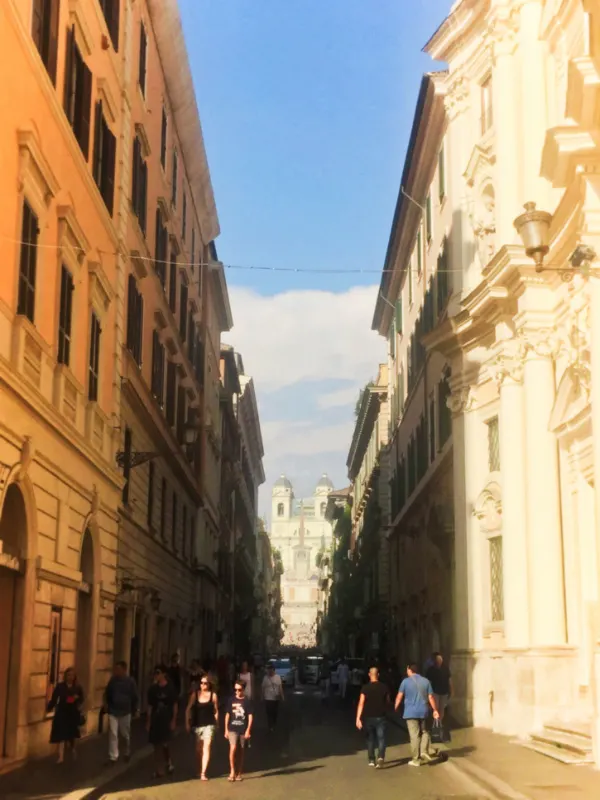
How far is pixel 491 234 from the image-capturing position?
86.1 ft

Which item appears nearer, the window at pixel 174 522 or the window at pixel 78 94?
the window at pixel 78 94

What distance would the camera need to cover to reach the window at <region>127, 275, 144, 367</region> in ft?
84.0

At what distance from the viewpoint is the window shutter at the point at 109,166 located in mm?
22453

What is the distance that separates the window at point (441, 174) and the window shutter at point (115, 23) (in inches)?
423

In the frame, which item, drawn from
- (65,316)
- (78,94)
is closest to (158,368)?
(65,316)

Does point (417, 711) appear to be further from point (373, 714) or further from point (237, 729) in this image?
point (237, 729)

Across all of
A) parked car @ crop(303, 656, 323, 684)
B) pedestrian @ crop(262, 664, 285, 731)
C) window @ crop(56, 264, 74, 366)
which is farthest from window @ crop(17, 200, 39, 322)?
parked car @ crop(303, 656, 323, 684)

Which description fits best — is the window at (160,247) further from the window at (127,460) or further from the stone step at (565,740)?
the stone step at (565,740)

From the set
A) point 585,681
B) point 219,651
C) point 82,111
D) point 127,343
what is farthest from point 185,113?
point 219,651

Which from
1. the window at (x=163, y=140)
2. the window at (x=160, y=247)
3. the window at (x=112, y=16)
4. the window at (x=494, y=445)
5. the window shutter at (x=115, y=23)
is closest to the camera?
the window at (x=112, y=16)

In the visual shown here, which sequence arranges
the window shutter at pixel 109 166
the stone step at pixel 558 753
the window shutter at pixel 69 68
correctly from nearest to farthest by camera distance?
the stone step at pixel 558 753 → the window shutter at pixel 69 68 → the window shutter at pixel 109 166

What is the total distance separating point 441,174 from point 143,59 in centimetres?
918

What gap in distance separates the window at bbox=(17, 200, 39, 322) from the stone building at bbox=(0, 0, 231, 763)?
0.05m

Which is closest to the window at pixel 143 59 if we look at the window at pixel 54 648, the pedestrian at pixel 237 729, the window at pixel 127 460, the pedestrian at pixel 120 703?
the window at pixel 127 460
